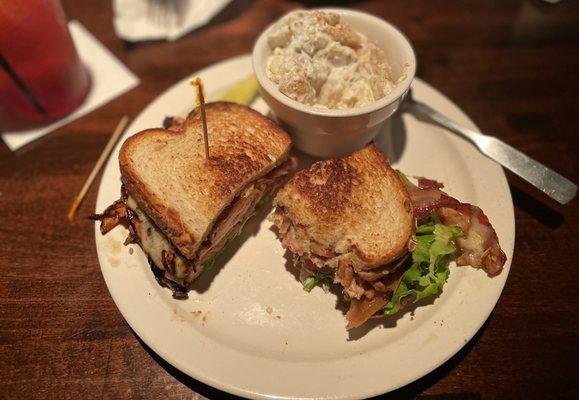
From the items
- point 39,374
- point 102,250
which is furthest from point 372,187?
point 39,374

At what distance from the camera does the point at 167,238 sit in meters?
1.53

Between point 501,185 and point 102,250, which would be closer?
point 102,250

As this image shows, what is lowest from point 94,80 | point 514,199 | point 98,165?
point 514,199

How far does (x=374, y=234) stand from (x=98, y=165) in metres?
1.34

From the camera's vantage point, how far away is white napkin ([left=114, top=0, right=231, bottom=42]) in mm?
2559

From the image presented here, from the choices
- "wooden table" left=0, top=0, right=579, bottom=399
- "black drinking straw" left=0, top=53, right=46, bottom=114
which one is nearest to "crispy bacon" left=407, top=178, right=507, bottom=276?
"wooden table" left=0, top=0, right=579, bottom=399

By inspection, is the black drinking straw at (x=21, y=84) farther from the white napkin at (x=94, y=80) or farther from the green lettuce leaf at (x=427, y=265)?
the green lettuce leaf at (x=427, y=265)

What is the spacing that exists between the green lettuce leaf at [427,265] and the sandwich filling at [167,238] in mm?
652

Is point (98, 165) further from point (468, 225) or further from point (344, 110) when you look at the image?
point (468, 225)

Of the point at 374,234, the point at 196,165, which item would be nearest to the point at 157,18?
the point at 196,165

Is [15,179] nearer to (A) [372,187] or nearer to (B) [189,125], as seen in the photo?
(B) [189,125]

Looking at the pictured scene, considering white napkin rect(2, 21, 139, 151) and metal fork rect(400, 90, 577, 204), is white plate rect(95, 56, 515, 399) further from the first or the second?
white napkin rect(2, 21, 139, 151)

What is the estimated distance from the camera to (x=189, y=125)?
1766 mm

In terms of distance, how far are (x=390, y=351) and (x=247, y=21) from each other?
88.8 inches
